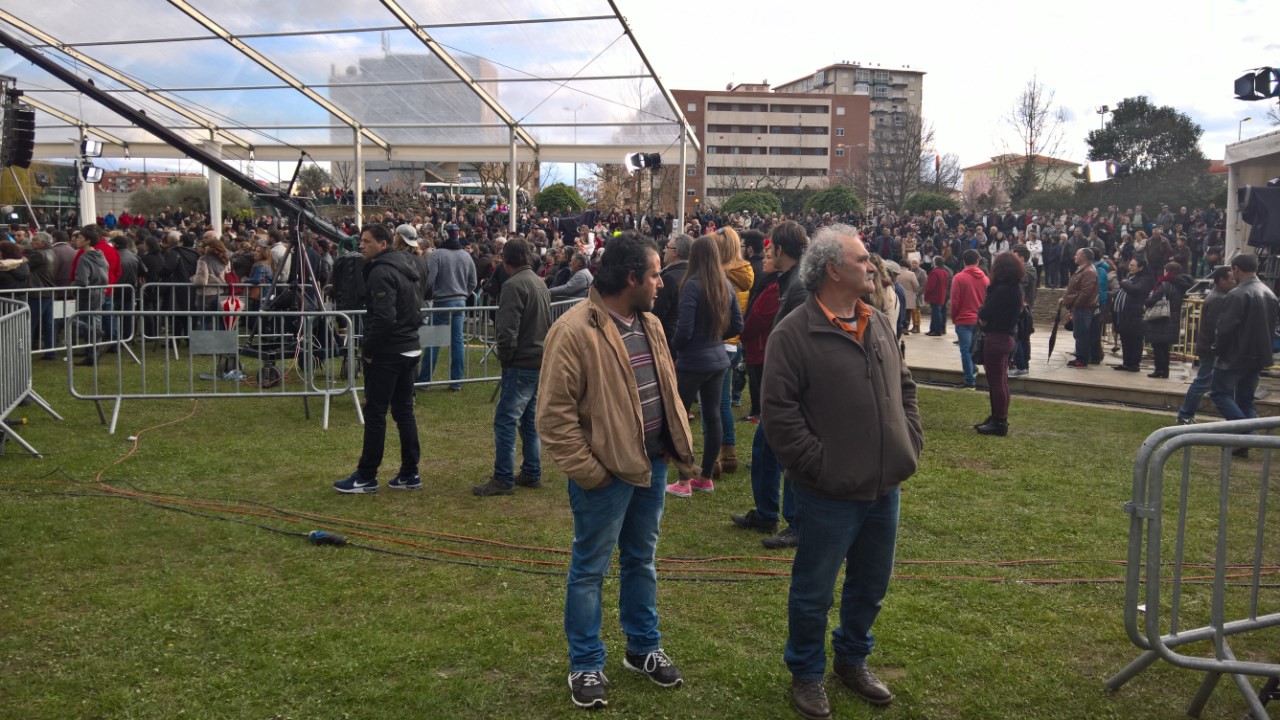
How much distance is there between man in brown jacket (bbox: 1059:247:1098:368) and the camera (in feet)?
44.8

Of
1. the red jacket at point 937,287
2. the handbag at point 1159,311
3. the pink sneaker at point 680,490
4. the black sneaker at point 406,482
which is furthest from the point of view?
the red jacket at point 937,287

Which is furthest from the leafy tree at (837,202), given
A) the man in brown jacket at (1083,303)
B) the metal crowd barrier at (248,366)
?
the metal crowd barrier at (248,366)

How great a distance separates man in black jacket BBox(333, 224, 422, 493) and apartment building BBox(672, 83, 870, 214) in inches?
3733

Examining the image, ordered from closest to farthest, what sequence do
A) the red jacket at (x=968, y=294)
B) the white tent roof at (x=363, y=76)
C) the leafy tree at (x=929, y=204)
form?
1. the red jacket at (x=968, y=294)
2. the white tent roof at (x=363, y=76)
3. the leafy tree at (x=929, y=204)

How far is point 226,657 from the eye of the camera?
4195mm

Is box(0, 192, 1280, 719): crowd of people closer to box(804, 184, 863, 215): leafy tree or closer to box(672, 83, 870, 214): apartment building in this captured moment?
box(804, 184, 863, 215): leafy tree

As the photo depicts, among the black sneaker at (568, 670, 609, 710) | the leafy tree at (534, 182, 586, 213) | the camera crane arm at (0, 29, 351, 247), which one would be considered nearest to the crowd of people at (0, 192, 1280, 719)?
the black sneaker at (568, 670, 609, 710)

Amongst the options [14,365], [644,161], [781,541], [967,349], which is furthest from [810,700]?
[644,161]

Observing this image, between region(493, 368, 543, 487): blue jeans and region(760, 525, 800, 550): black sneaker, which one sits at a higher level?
region(493, 368, 543, 487): blue jeans

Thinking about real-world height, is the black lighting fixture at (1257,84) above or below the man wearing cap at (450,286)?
above

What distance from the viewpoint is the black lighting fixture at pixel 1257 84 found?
14281 millimetres

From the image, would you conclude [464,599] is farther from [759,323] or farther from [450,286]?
[450,286]

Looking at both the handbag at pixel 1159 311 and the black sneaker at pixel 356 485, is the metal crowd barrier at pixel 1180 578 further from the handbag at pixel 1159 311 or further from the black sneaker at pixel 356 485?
the handbag at pixel 1159 311

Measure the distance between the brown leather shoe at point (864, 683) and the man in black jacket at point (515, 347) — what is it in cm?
330
